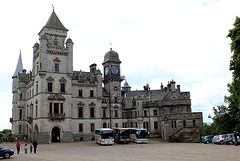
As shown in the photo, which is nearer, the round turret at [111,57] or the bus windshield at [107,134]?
the bus windshield at [107,134]

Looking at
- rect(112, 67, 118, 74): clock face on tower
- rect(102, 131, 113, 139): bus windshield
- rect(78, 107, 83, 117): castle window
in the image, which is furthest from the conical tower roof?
rect(102, 131, 113, 139): bus windshield

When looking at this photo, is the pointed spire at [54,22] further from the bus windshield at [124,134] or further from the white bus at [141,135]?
the white bus at [141,135]

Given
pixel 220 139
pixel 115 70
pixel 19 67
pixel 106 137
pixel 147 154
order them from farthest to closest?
pixel 19 67 < pixel 115 70 < pixel 106 137 < pixel 220 139 < pixel 147 154

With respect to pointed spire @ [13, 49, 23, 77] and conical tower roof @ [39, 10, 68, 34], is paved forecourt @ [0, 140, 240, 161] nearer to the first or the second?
conical tower roof @ [39, 10, 68, 34]

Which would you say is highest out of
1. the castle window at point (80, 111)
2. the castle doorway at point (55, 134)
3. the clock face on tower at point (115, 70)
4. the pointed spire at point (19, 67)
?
the pointed spire at point (19, 67)

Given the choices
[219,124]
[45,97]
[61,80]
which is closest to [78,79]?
[61,80]

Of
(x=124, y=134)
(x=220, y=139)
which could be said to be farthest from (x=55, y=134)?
(x=220, y=139)

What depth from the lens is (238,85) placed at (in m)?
33.5

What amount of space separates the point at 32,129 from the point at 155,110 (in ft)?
98.7

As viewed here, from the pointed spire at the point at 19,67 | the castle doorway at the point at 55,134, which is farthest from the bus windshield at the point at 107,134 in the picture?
the pointed spire at the point at 19,67

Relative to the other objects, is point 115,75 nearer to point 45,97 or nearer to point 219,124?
point 45,97

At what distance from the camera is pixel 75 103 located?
5772 cm

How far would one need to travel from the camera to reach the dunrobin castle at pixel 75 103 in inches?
1997

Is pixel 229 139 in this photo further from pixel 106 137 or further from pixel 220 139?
pixel 106 137
